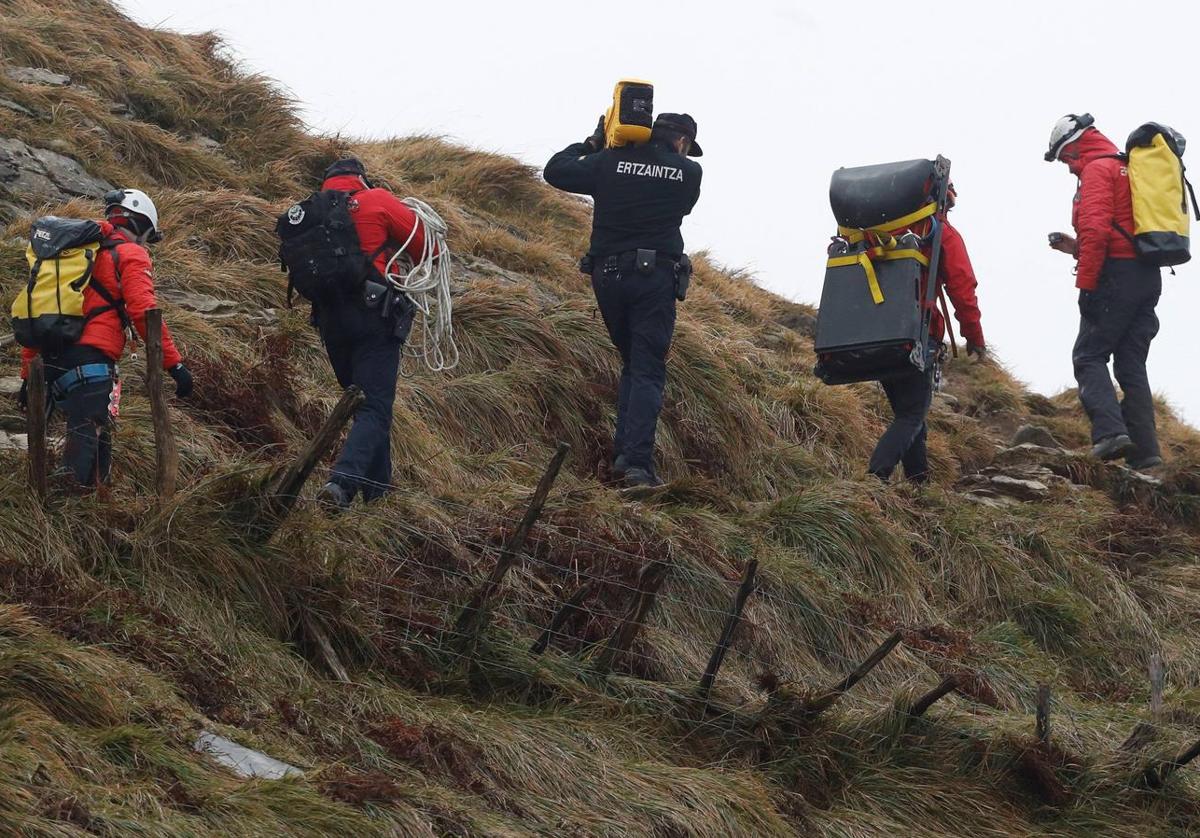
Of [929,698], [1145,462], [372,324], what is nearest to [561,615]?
[929,698]

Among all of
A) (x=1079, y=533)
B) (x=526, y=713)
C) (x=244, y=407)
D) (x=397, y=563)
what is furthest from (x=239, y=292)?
(x=1079, y=533)

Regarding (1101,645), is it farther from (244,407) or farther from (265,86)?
(265,86)

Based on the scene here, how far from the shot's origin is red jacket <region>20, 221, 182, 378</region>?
25.6 ft

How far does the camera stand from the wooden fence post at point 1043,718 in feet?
23.6

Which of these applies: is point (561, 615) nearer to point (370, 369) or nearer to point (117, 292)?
point (370, 369)

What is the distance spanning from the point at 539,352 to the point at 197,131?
176 inches

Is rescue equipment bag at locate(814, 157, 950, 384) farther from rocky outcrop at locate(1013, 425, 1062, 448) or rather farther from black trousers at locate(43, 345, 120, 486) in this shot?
black trousers at locate(43, 345, 120, 486)

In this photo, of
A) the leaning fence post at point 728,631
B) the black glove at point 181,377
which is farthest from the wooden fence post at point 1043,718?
the black glove at point 181,377

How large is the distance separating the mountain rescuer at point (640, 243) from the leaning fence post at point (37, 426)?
385 cm

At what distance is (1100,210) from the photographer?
11367mm

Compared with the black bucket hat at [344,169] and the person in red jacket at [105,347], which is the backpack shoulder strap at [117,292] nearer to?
the person in red jacket at [105,347]

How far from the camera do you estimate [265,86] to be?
15.0 metres

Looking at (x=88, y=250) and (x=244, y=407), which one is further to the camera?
(x=244, y=407)

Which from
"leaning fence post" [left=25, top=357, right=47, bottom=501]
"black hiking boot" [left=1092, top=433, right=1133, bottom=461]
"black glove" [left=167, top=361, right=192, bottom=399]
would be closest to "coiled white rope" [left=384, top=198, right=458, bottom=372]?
"black glove" [left=167, top=361, right=192, bottom=399]
